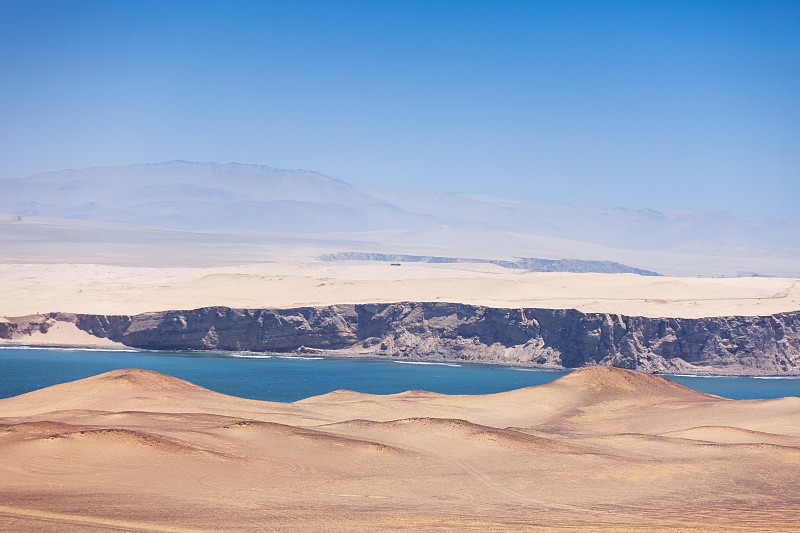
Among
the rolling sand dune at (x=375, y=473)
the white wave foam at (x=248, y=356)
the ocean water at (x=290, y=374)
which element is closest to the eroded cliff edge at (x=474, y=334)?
the white wave foam at (x=248, y=356)

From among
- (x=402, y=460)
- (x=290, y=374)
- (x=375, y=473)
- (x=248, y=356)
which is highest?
(x=248, y=356)

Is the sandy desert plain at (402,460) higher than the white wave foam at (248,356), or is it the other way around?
the white wave foam at (248,356)

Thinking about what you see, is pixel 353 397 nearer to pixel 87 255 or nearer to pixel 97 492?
pixel 97 492

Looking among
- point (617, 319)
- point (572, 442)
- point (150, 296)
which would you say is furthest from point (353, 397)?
point (150, 296)

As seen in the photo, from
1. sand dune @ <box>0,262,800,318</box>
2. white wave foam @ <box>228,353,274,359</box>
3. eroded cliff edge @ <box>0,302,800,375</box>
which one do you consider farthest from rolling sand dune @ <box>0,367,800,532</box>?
sand dune @ <box>0,262,800,318</box>

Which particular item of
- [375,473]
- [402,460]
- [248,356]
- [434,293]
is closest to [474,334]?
[434,293]

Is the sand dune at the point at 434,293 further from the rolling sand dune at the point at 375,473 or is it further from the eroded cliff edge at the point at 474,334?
the rolling sand dune at the point at 375,473

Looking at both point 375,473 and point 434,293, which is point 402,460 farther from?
point 434,293
